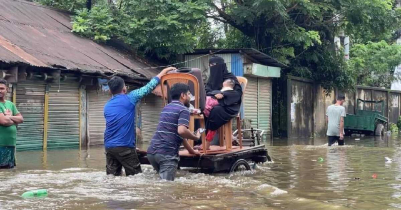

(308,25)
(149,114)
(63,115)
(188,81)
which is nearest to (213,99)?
(188,81)

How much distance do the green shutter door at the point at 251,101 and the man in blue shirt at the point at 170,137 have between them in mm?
14804

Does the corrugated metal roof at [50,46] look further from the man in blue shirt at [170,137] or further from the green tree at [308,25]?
the man in blue shirt at [170,137]

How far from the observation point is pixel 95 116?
1780 centimetres

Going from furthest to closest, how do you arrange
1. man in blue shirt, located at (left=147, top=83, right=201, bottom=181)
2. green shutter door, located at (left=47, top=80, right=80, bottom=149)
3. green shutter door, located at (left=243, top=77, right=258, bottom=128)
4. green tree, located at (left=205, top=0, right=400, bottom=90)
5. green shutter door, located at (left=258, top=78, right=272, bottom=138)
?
green shutter door, located at (left=258, top=78, right=272, bottom=138)
green shutter door, located at (left=243, top=77, right=258, bottom=128)
green tree, located at (left=205, top=0, right=400, bottom=90)
green shutter door, located at (left=47, top=80, right=80, bottom=149)
man in blue shirt, located at (left=147, top=83, right=201, bottom=181)

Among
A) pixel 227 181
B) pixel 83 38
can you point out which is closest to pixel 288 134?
pixel 83 38

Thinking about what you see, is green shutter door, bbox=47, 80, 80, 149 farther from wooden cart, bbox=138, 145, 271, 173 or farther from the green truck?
the green truck

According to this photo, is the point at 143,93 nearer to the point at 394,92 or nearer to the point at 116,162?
the point at 116,162

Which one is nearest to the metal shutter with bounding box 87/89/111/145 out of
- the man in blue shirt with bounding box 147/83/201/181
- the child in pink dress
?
the child in pink dress

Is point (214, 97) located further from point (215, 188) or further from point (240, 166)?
point (215, 188)

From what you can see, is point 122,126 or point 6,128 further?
point 6,128

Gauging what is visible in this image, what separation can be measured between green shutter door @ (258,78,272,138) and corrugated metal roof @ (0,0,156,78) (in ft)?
19.4

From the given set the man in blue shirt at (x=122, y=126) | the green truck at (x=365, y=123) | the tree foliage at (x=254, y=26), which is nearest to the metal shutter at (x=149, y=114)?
the tree foliage at (x=254, y=26)

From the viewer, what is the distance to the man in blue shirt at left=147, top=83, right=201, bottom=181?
815 cm

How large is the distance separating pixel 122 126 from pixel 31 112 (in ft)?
26.0
